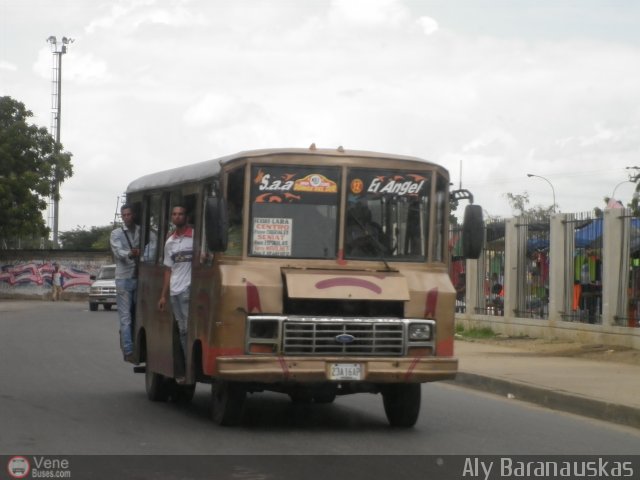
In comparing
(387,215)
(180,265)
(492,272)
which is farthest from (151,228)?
(492,272)

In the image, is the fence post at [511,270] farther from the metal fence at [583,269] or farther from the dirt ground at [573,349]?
the metal fence at [583,269]

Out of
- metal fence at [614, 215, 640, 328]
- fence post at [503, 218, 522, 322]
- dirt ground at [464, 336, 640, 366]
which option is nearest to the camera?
dirt ground at [464, 336, 640, 366]

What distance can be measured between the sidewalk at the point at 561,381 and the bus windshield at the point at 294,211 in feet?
12.6

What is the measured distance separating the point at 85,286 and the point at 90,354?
4411 cm

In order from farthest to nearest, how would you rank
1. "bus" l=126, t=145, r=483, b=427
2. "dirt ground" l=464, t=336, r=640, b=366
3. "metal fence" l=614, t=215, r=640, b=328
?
"metal fence" l=614, t=215, r=640, b=328 < "dirt ground" l=464, t=336, r=640, b=366 < "bus" l=126, t=145, r=483, b=427

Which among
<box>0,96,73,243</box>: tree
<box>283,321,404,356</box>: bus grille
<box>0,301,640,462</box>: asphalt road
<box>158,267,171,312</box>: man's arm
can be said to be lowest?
<box>0,301,640,462</box>: asphalt road

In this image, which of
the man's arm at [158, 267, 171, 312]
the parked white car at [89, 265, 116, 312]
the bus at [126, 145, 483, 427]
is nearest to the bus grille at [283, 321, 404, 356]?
the bus at [126, 145, 483, 427]

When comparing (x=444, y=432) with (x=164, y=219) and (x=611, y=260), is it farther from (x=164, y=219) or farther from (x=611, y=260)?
(x=611, y=260)

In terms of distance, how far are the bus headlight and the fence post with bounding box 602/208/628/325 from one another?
34.9 ft

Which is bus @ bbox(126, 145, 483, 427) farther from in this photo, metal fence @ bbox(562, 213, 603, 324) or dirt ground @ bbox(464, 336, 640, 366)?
metal fence @ bbox(562, 213, 603, 324)

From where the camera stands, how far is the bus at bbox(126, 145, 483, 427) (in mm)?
10609
